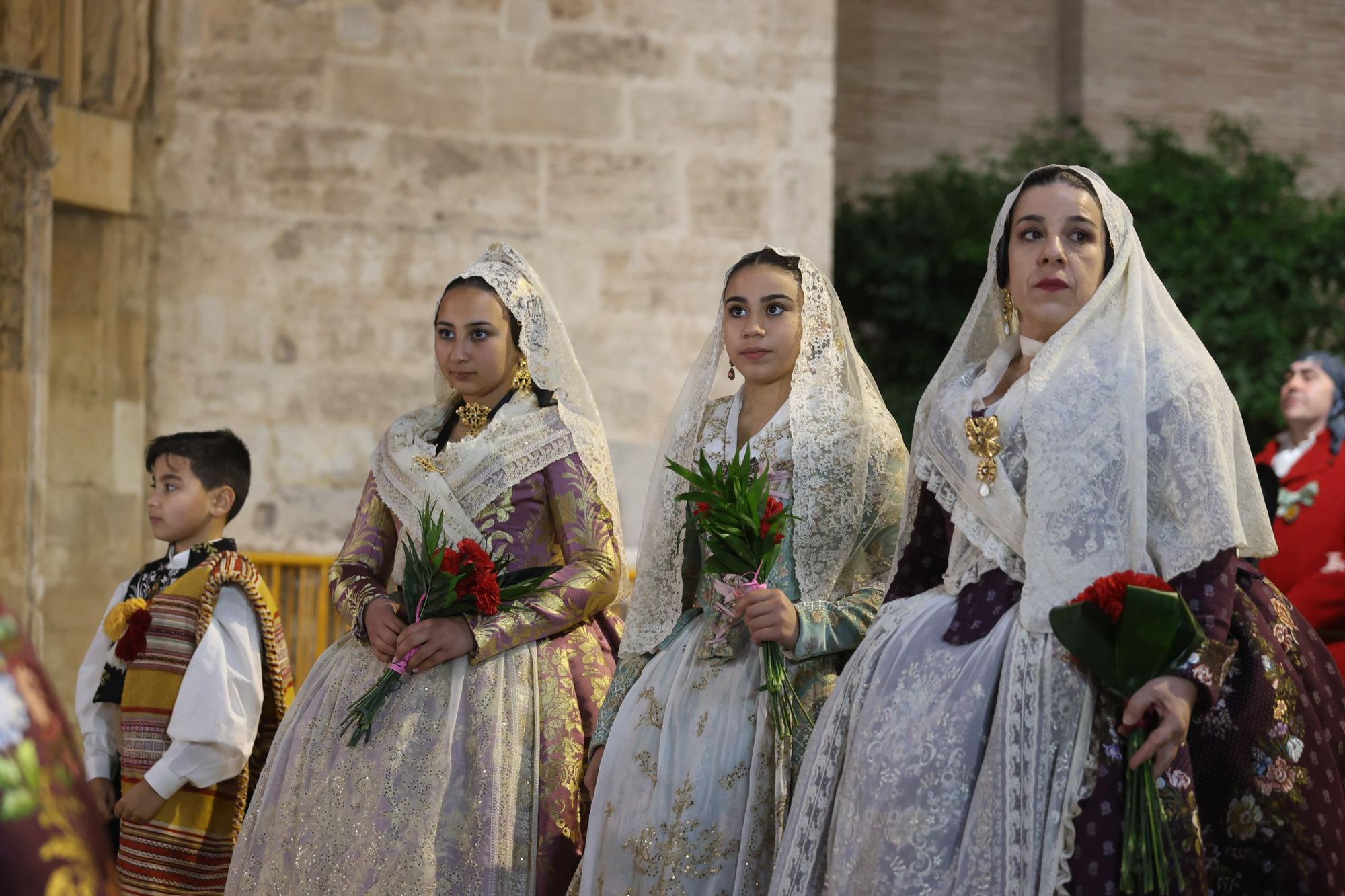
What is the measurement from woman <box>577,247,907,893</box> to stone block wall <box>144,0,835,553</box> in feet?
10.9

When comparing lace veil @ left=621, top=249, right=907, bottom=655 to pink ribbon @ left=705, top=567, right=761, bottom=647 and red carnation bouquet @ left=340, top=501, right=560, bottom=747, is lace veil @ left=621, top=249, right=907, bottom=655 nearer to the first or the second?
pink ribbon @ left=705, top=567, right=761, bottom=647

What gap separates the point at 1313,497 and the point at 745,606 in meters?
3.03

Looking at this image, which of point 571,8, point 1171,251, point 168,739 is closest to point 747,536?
point 168,739

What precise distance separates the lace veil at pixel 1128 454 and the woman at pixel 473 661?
1281 mm

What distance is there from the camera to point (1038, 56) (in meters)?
10.6

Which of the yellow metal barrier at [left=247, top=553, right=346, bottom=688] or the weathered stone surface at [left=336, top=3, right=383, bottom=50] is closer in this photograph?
the yellow metal barrier at [left=247, top=553, right=346, bottom=688]

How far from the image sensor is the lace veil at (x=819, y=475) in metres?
3.48

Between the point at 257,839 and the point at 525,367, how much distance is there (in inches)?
53.6

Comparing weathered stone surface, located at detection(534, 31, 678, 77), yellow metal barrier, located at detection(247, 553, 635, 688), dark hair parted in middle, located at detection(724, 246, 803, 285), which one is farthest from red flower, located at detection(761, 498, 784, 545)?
weathered stone surface, located at detection(534, 31, 678, 77)

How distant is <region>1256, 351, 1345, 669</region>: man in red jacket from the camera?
513cm

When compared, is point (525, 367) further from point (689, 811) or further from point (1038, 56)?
point (1038, 56)

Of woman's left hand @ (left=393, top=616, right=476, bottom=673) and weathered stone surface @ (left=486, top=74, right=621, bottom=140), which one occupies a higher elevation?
weathered stone surface @ (left=486, top=74, right=621, bottom=140)

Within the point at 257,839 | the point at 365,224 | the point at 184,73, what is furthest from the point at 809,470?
the point at 184,73

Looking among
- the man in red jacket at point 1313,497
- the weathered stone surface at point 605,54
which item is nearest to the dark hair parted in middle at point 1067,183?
the man in red jacket at point 1313,497
